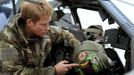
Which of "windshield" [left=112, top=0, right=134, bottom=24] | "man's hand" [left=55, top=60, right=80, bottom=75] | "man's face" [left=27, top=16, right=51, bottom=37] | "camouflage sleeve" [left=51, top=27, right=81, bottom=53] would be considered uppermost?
"windshield" [left=112, top=0, right=134, bottom=24]

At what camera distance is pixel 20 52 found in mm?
2092

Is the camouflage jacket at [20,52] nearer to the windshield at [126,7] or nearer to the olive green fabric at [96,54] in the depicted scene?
the olive green fabric at [96,54]

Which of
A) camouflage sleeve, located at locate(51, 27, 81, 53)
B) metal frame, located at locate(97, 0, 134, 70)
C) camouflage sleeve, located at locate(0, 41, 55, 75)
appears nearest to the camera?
metal frame, located at locate(97, 0, 134, 70)

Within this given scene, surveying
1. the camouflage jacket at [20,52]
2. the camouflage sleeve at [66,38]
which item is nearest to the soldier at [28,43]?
the camouflage jacket at [20,52]

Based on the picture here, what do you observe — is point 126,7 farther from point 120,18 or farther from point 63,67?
point 63,67

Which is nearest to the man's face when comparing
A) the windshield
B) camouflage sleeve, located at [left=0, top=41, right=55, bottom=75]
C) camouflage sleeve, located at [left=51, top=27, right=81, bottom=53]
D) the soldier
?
the soldier

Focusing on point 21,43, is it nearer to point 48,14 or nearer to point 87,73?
point 48,14

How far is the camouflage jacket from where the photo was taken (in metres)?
2.04

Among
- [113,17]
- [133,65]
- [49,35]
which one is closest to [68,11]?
[49,35]

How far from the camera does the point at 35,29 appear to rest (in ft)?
6.86

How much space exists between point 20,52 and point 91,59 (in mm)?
422

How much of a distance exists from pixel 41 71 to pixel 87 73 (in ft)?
0.91

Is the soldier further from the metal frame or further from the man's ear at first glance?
the metal frame

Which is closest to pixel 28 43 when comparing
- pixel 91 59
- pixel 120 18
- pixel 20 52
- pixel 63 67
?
pixel 20 52
